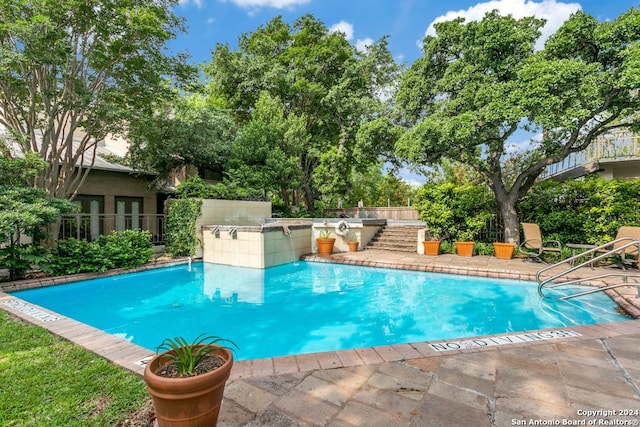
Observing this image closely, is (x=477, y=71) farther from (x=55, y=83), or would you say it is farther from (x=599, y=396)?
(x=55, y=83)

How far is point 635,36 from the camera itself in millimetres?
7250

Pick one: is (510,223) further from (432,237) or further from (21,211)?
(21,211)

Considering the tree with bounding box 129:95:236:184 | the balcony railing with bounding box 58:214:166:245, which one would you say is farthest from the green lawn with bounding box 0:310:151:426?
the tree with bounding box 129:95:236:184

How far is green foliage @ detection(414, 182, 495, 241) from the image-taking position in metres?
10.4

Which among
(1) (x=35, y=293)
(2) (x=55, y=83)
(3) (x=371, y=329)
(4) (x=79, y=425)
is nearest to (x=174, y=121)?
(2) (x=55, y=83)

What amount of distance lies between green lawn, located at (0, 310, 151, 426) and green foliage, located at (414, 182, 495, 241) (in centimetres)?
1001

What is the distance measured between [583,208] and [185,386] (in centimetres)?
1087

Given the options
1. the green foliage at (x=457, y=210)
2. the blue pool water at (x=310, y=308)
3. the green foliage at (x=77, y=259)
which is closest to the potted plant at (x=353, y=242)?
the green foliage at (x=457, y=210)

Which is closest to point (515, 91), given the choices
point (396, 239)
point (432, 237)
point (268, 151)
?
point (432, 237)

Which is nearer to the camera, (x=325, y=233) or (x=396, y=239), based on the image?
(x=325, y=233)

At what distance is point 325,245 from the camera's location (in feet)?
35.6

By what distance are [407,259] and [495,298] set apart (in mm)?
3569

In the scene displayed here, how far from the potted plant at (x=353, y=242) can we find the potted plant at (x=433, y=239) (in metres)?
2.38

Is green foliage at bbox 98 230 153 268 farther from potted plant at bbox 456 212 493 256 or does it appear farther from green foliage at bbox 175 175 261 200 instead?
potted plant at bbox 456 212 493 256
